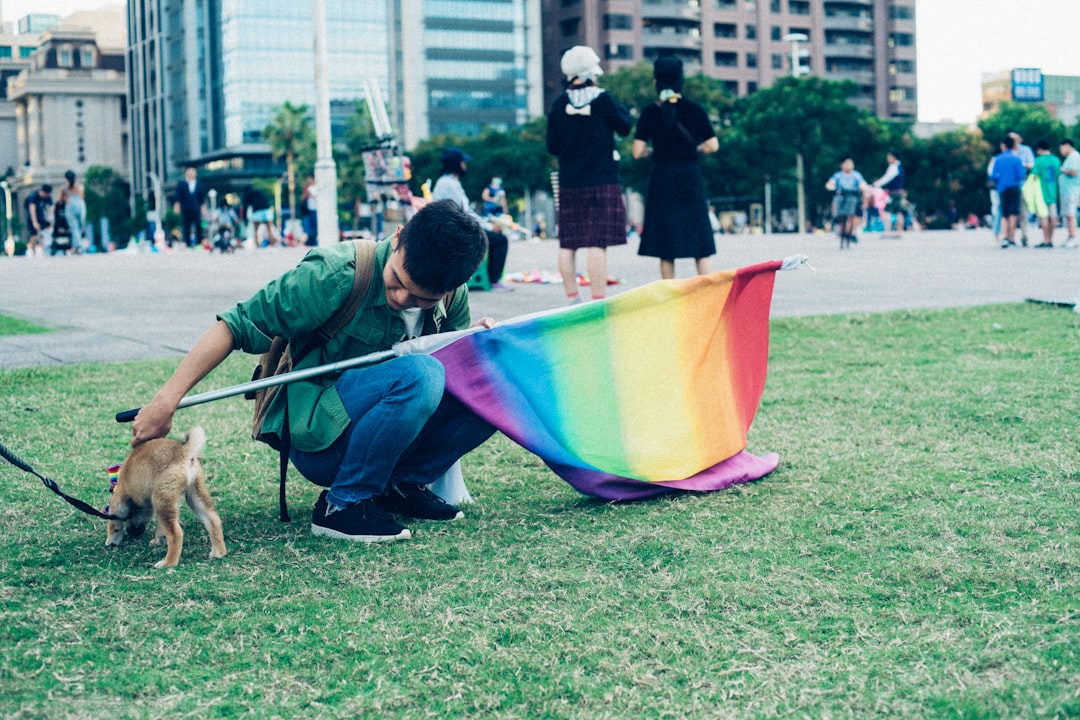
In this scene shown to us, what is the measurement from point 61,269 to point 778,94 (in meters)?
49.5

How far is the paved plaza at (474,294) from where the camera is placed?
884cm

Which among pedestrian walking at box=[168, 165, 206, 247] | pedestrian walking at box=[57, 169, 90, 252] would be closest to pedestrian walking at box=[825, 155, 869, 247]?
pedestrian walking at box=[168, 165, 206, 247]

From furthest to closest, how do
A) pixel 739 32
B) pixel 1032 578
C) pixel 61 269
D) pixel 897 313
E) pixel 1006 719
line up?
pixel 739 32 < pixel 61 269 < pixel 897 313 < pixel 1032 578 < pixel 1006 719

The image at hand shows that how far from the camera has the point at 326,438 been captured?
3678 mm

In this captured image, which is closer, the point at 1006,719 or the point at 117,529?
the point at 1006,719

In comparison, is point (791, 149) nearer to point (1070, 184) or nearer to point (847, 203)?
point (847, 203)

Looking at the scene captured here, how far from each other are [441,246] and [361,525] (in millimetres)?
913

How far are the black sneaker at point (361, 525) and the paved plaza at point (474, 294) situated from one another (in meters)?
4.48

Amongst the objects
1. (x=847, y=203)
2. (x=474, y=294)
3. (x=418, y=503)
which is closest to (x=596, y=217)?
(x=474, y=294)

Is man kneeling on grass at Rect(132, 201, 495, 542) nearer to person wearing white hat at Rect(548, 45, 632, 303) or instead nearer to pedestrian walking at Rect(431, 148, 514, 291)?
person wearing white hat at Rect(548, 45, 632, 303)

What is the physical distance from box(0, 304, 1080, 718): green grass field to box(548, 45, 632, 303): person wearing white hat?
450cm

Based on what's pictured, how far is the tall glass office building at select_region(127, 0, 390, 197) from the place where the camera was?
101688 millimetres

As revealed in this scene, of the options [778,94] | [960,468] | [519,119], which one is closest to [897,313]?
[960,468]

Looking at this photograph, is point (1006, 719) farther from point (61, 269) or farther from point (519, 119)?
point (519, 119)
